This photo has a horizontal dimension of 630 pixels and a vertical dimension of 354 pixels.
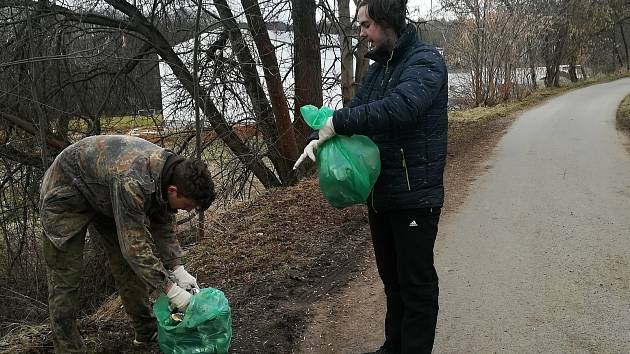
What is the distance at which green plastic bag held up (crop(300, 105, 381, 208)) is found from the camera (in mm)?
2814

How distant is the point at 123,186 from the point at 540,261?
3.75 m

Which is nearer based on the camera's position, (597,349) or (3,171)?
(597,349)

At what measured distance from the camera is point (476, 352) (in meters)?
3.47

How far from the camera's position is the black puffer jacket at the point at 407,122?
8.40ft

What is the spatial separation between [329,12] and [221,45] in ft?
6.95

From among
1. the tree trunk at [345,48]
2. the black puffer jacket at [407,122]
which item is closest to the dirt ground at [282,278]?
the black puffer jacket at [407,122]

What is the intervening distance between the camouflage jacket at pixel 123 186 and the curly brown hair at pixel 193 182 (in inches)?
4.5

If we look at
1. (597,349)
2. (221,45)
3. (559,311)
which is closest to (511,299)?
(559,311)

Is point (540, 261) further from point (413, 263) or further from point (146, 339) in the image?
point (146, 339)

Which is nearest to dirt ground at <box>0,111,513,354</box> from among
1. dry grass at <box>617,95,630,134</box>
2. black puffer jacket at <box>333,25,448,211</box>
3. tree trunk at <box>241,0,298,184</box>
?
black puffer jacket at <box>333,25,448,211</box>

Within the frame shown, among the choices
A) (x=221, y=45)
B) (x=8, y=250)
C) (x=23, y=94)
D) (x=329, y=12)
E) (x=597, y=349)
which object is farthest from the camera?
(x=329, y=12)

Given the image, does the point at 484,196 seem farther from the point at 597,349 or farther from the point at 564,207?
the point at 597,349

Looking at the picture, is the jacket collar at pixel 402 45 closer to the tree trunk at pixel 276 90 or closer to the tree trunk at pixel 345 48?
the tree trunk at pixel 276 90

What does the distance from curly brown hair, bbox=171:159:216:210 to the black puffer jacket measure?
72cm
